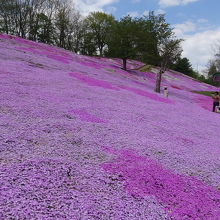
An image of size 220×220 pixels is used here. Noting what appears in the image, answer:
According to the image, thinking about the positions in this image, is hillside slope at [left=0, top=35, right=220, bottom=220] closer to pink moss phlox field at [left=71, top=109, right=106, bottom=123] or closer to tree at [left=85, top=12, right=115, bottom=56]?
pink moss phlox field at [left=71, top=109, right=106, bottom=123]

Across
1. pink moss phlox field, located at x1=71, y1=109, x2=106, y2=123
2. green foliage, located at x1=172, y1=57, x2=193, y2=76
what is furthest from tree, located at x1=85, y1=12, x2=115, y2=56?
pink moss phlox field, located at x1=71, y1=109, x2=106, y2=123

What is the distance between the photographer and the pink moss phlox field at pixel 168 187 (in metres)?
5.03

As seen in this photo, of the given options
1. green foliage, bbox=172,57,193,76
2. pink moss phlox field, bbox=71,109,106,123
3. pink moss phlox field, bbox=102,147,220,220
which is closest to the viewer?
pink moss phlox field, bbox=102,147,220,220

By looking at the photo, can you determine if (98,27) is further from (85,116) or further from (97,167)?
(97,167)

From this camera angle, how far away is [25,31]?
3157 inches

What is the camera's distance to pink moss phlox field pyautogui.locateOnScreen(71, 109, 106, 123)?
33.3 feet

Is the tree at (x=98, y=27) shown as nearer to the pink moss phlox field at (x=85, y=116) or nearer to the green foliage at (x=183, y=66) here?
the green foliage at (x=183, y=66)

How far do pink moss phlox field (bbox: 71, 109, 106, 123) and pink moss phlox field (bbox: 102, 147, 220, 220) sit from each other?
3.46 m

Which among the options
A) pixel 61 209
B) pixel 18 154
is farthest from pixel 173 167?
pixel 18 154

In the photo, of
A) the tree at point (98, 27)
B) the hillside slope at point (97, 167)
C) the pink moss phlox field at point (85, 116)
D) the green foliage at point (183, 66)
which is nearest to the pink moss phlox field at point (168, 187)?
the hillside slope at point (97, 167)

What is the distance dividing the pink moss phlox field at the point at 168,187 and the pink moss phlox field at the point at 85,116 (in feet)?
11.3

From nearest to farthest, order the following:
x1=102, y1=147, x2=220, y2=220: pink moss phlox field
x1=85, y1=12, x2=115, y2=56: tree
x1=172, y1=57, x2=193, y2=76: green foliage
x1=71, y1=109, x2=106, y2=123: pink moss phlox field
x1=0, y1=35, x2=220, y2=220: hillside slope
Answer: x1=0, y1=35, x2=220, y2=220: hillside slope, x1=102, y1=147, x2=220, y2=220: pink moss phlox field, x1=71, y1=109, x2=106, y2=123: pink moss phlox field, x1=172, y1=57, x2=193, y2=76: green foliage, x1=85, y1=12, x2=115, y2=56: tree

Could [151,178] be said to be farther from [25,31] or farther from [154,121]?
[25,31]

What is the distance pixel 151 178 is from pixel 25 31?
84.9m
